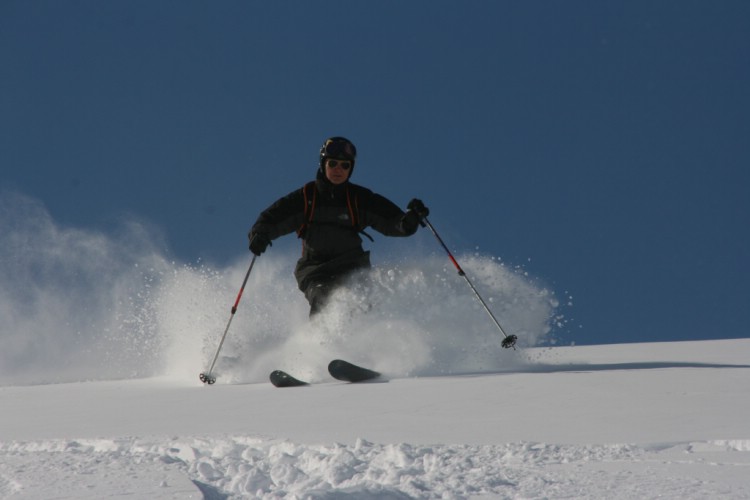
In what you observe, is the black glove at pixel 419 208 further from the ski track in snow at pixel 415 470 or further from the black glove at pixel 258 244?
the ski track in snow at pixel 415 470

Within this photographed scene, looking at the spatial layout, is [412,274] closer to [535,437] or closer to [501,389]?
[501,389]

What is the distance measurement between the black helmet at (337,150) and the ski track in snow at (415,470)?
4161 mm

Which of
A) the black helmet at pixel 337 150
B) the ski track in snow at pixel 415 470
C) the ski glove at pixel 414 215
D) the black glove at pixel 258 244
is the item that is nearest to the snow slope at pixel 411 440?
the ski track in snow at pixel 415 470

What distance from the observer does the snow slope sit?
288cm

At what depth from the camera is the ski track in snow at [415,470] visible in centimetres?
280

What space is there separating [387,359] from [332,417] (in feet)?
7.67

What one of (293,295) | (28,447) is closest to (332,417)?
(28,447)

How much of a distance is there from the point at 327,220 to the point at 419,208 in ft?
3.17

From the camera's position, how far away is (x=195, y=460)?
3.57m

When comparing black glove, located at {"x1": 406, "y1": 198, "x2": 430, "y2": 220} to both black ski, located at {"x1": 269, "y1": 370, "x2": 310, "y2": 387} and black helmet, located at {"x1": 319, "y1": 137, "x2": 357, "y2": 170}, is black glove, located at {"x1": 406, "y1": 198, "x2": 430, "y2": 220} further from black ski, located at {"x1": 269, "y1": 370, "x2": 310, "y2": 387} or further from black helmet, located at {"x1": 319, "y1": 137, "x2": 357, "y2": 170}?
black ski, located at {"x1": 269, "y1": 370, "x2": 310, "y2": 387}

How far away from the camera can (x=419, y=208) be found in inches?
296

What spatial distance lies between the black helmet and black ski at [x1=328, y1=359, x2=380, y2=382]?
2322mm

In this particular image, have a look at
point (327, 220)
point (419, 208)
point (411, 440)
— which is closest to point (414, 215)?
point (419, 208)

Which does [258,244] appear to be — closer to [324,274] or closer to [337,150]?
[324,274]
